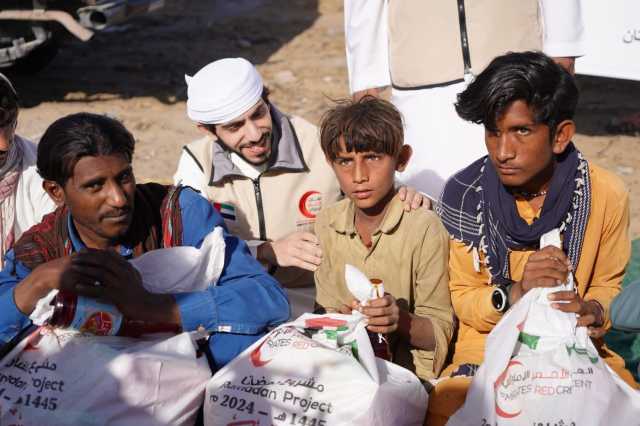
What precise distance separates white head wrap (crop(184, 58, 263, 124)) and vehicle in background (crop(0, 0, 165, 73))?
205 inches

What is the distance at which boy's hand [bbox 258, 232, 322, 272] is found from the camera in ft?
11.5

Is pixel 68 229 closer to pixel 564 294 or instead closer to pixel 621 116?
pixel 564 294

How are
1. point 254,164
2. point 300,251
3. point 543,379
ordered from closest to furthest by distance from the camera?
point 543,379
point 300,251
point 254,164

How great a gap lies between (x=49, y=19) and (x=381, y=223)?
645 cm

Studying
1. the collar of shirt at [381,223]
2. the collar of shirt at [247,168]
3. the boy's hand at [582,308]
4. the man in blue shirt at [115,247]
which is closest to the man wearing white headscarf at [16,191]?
the man in blue shirt at [115,247]

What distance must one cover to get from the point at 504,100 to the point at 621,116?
5396 millimetres

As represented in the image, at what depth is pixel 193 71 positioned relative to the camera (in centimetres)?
1037

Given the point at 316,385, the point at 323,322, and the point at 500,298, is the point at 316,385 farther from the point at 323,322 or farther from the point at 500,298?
the point at 500,298

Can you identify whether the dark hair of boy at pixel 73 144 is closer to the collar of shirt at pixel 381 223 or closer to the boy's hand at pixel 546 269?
the collar of shirt at pixel 381 223

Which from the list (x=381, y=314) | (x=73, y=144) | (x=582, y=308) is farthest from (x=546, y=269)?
(x=73, y=144)

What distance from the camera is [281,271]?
4031 mm

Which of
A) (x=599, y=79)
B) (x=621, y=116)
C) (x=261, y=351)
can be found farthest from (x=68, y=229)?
(x=599, y=79)

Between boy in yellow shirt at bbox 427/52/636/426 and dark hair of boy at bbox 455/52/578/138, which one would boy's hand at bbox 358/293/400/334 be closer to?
boy in yellow shirt at bbox 427/52/636/426

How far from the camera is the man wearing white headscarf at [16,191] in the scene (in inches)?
150
